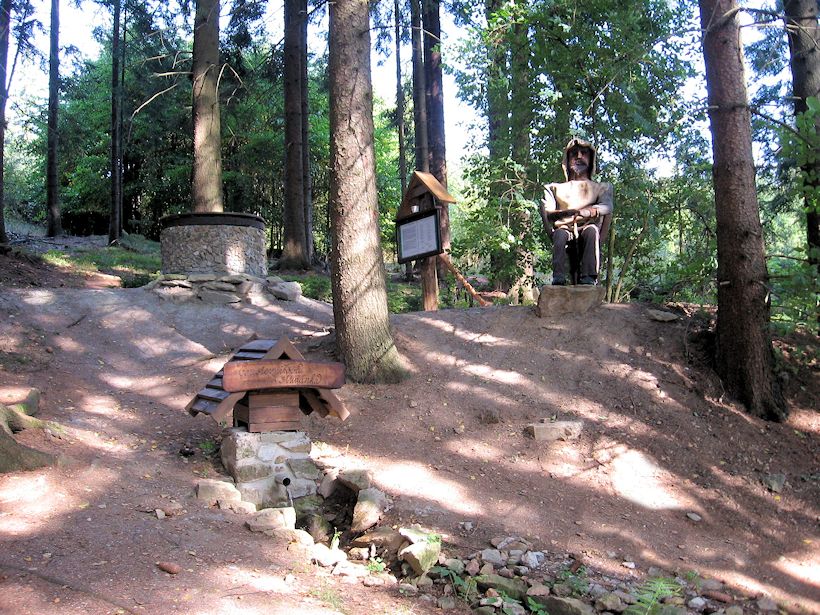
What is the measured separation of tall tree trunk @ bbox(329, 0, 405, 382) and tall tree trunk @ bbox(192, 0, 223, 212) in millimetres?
4967

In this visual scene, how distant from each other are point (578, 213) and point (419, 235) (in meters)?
2.21

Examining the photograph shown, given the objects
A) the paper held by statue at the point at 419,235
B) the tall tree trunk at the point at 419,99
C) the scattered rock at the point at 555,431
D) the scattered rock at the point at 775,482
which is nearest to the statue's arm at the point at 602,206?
the paper held by statue at the point at 419,235

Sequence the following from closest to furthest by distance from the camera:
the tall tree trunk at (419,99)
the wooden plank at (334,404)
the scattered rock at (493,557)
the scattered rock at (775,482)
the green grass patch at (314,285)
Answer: the scattered rock at (493,557), the wooden plank at (334,404), the scattered rock at (775,482), the green grass patch at (314,285), the tall tree trunk at (419,99)

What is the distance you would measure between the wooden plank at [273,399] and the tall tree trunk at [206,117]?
7.27m

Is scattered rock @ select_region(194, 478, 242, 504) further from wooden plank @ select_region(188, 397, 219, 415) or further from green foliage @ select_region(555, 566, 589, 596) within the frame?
green foliage @ select_region(555, 566, 589, 596)

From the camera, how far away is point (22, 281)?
469 inches

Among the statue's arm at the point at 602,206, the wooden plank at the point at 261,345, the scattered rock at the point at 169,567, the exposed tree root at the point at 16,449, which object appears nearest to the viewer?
the scattered rock at the point at 169,567

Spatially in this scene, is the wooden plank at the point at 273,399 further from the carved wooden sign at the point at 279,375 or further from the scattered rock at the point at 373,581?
the scattered rock at the point at 373,581

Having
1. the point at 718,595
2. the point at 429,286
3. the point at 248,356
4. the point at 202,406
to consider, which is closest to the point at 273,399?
the point at 248,356

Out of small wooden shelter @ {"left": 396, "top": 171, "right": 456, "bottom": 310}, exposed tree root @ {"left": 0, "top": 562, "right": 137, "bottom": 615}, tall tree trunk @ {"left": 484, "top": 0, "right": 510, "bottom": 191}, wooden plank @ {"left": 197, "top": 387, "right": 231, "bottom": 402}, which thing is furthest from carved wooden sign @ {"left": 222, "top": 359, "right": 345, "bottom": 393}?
tall tree trunk @ {"left": 484, "top": 0, "right": 510, "bottom": 191}

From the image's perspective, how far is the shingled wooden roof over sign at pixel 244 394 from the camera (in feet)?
16.1

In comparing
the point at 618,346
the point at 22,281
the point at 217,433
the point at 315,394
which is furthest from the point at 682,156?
the point at 22,281

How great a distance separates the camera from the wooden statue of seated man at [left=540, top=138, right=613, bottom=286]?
7.66 metres

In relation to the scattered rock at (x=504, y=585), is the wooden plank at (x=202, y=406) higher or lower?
higher
